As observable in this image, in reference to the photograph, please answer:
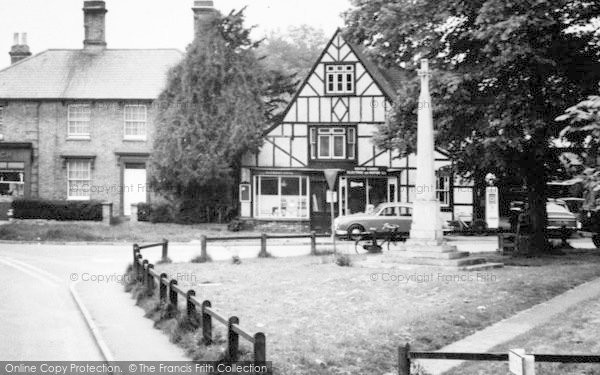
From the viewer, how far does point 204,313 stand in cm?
959

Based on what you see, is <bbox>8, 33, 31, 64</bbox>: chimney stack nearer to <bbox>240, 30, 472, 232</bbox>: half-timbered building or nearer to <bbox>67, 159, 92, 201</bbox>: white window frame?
<bbox>67, 159, 92, 201</bbox>: white window frame

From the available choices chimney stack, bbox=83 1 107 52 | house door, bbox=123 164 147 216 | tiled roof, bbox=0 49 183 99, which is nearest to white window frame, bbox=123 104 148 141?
tiled roof, bbox=0 49 183 99

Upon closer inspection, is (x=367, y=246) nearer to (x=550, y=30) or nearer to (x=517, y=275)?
(x=517, y=275)

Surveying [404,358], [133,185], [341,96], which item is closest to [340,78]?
[341,96]

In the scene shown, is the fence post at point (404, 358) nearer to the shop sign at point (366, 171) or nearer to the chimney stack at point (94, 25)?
the shop sign at point (366, 171)

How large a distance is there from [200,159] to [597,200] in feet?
95.9

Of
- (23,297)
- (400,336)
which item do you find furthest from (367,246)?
(400,336)

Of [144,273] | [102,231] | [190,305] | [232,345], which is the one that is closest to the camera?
[232,345]

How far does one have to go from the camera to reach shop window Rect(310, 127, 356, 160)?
3644cm

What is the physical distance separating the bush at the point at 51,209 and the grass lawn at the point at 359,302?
1710 cm

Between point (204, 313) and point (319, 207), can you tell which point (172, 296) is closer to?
point (204, 313)

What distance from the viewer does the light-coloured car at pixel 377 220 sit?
29.6 metres

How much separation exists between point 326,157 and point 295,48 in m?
38.3

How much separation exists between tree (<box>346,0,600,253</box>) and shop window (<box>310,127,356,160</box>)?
44.0 ft
